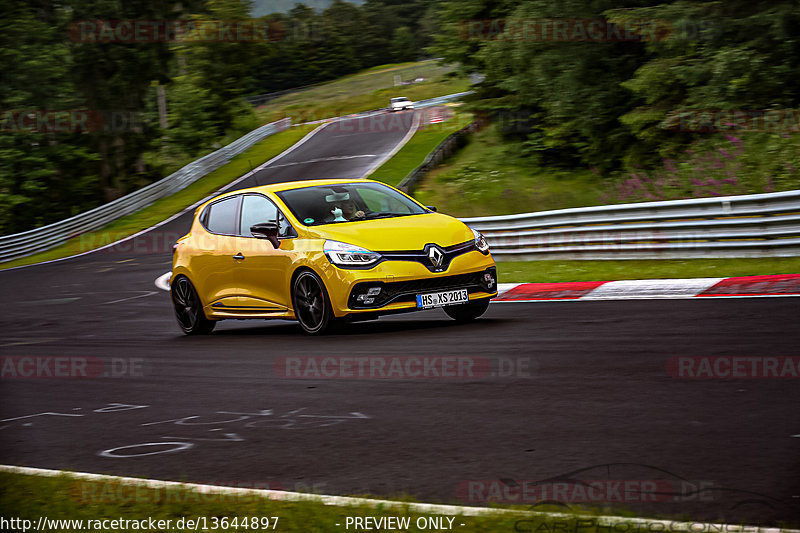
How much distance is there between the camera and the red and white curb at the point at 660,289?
436 inches

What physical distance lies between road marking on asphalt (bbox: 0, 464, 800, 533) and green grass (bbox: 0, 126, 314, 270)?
2737cm

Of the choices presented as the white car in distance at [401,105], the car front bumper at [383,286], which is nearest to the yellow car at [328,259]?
the car front bumper at [383,286]

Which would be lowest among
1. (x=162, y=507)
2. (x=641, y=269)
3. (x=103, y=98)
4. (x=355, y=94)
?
(x=641, y=269)

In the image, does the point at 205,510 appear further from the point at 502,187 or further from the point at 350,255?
the point at 502,187

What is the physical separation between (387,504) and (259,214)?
306 inches

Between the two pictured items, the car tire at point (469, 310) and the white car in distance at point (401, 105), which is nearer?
the car tire at point (469, 310)

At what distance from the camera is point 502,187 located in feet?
99.7

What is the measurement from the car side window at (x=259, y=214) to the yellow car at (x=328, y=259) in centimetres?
1

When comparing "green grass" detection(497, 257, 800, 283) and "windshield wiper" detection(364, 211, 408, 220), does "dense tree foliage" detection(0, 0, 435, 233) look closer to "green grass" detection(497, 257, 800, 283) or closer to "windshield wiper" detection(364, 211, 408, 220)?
"green grass" detection(497, 257, 800, 283)

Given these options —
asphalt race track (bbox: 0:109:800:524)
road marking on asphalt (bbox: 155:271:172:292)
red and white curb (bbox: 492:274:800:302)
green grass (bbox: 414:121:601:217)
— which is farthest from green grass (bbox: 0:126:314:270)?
asphalt race track (bbox: 0:109:800:524)

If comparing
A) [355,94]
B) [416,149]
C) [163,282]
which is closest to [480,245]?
[163,282]

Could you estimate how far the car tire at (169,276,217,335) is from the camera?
1266cm

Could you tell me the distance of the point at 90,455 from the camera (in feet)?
20.2

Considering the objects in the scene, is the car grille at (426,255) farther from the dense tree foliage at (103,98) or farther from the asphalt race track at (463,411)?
the dense tree foliage at (103,98)
